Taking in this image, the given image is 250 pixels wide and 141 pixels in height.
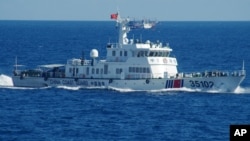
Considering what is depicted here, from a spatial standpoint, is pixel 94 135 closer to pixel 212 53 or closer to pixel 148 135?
pixel 148 135

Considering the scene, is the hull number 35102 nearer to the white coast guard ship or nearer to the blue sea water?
the white coast guard ship

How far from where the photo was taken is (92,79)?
99.8 m

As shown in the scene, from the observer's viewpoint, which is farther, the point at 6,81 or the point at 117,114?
the point at 6,81

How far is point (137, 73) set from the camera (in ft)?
321

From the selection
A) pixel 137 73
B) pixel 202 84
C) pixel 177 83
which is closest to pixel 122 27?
pixel 137 73

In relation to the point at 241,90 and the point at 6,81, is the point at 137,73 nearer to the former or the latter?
the point at 241,90

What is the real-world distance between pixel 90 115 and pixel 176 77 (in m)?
17.9

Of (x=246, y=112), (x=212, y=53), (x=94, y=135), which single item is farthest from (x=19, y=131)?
(x=212, y=53)

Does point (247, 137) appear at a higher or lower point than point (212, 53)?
lower

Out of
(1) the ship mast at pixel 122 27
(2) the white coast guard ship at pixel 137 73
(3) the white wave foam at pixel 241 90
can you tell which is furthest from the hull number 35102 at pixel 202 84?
(1) the ship mast at pixel 122 27

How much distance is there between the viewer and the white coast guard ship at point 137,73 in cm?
9669

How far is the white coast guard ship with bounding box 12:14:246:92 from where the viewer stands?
317 ft

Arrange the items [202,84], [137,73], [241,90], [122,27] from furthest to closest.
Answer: [122,27], [241,90], [137,73], [202,84]

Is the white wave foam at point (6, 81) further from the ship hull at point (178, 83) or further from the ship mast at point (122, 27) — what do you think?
the ship mast at point (122, 27)
